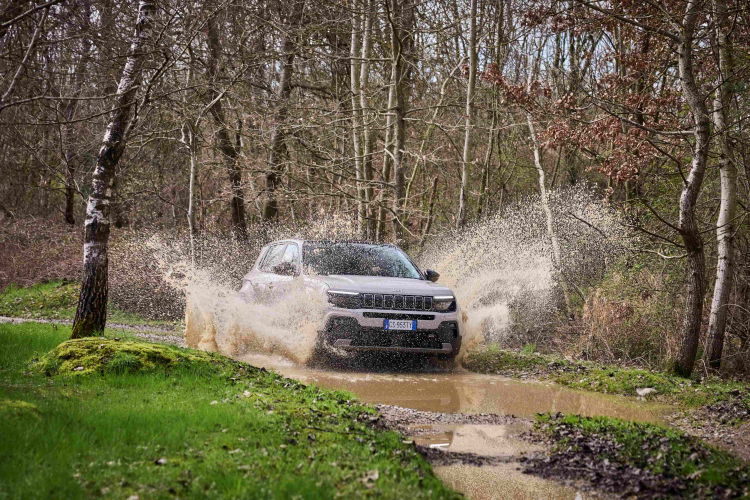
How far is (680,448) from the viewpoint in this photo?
6.29 metres

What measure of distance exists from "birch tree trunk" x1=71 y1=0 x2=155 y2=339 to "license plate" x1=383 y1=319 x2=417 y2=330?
13.2 feet

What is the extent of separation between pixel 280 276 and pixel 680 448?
7253 millimetres

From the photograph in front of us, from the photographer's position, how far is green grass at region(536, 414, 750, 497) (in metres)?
5.46

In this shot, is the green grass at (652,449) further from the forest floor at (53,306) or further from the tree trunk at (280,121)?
the tree trunk at (280,121)

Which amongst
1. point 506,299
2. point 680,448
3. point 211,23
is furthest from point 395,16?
point 680,448

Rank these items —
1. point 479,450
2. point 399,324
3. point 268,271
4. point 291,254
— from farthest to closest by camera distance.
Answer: point 268,271 → point 291,254 → point 399,324 → point 479,450

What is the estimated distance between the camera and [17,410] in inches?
232

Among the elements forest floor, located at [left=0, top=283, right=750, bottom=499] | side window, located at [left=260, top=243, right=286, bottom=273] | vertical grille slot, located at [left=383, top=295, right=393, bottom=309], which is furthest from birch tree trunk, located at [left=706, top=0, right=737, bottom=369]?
side window, located at [left=260, top=243, right=286, bottom=273]

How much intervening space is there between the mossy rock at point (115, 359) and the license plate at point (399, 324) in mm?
2256

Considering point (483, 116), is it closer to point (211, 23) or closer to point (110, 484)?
point (211, 23)

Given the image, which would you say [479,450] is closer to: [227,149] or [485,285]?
[485,285]

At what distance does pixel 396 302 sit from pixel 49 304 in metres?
14.9

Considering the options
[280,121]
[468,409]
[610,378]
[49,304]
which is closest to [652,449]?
[468,409]

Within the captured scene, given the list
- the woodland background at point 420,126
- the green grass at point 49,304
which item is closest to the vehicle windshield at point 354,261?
the woodland background at point 420,126
